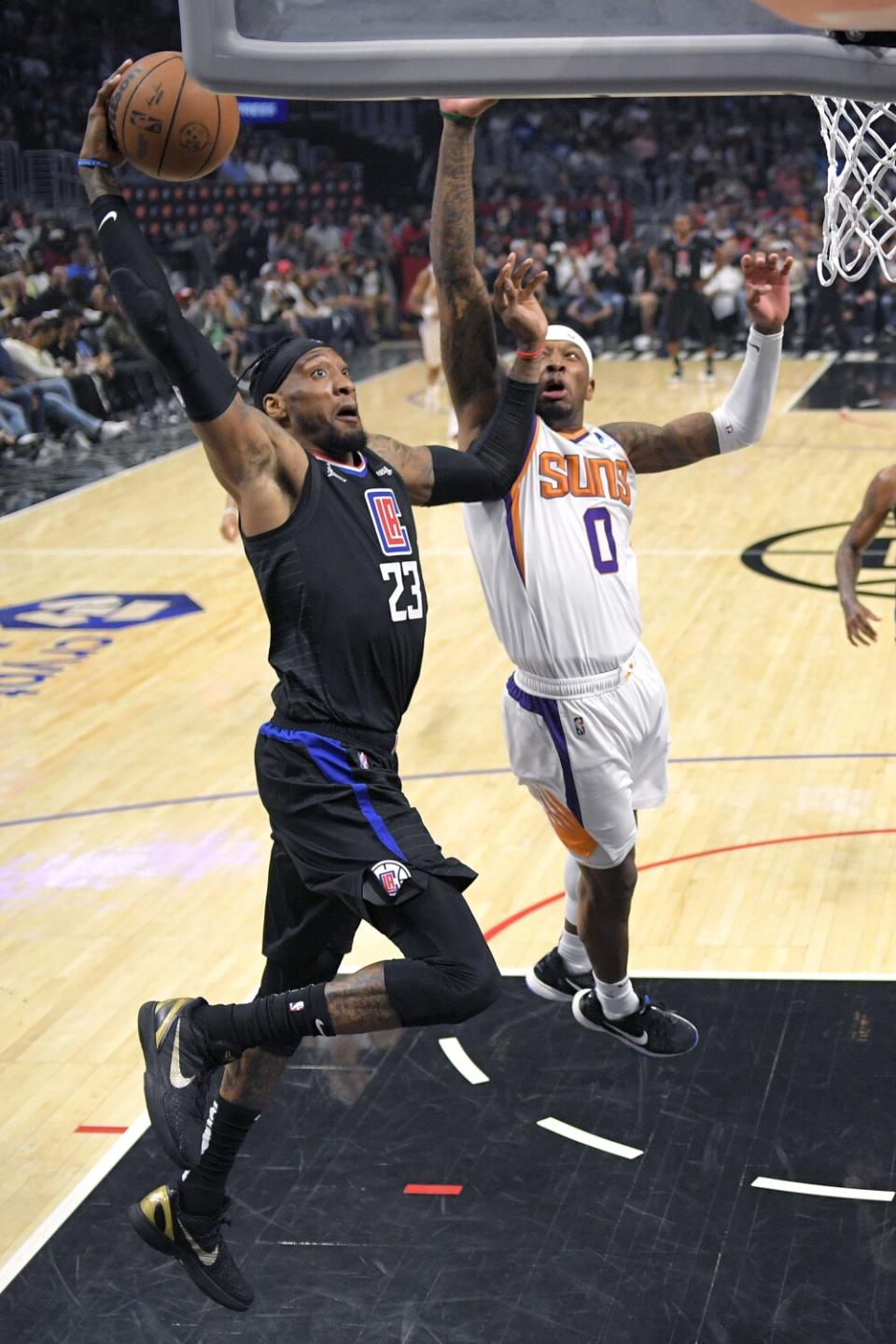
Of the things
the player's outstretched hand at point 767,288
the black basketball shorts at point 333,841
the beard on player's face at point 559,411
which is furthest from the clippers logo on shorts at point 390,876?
the player's outstretched hand at point 767,288

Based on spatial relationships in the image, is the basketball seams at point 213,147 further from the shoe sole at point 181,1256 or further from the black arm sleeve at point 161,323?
the shoe sole at point 181,1256

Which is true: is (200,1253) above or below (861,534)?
below

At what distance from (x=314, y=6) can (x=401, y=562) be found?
→ 1.37 m

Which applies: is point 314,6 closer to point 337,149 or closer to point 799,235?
point 799,235

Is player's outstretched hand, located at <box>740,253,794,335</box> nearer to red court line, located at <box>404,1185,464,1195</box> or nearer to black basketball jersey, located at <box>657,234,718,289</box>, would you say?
red court line, located at <box>404,1185,464,1195</box>

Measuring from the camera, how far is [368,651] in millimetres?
4402

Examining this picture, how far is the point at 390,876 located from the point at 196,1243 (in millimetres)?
1065

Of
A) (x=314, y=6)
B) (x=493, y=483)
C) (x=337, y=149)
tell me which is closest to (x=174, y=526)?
(x=493, y=483)

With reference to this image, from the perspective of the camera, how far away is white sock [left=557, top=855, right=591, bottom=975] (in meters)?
5.80

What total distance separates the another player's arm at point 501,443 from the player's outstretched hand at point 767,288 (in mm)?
648

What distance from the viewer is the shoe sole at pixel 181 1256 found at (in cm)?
433

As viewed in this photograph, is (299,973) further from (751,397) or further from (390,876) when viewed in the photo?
(751,397)

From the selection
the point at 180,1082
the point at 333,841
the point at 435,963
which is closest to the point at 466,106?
the point at 333,841

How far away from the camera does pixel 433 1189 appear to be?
496 cm
